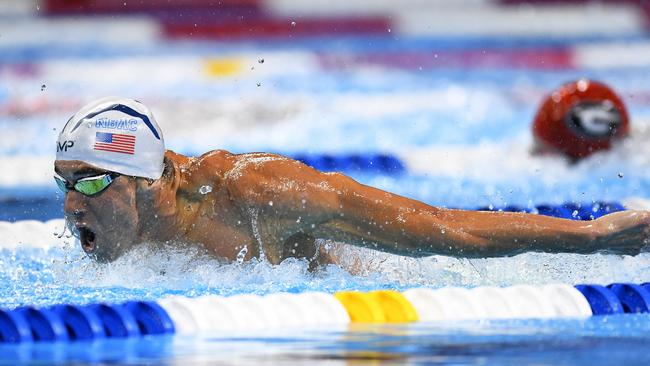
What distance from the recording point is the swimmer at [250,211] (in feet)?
10.6

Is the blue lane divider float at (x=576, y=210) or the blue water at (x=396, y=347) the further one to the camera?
the blue lane divider float at (x=576, y=210)

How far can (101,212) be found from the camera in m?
3.23

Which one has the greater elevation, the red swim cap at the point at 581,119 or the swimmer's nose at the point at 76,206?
the red swim cap at the point at 581,119

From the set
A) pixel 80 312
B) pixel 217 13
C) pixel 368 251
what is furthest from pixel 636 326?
pixel 217 13

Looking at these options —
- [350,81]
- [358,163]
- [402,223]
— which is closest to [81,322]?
[402,223]

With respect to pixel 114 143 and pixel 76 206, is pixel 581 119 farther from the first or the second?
pixel 76 206

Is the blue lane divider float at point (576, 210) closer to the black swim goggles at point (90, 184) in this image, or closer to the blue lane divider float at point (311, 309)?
the blue lane divider float at point (311, 309)

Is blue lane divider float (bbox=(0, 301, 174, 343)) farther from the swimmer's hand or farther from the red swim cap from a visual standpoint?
the red swim cap

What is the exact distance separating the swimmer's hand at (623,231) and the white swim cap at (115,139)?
1256mm

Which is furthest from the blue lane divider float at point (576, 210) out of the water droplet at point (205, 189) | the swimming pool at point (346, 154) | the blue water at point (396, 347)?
the water droplet at point (205, 189)

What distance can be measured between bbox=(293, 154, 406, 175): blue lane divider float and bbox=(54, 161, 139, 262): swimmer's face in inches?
126

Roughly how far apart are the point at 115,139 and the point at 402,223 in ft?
2.74

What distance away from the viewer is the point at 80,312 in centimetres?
283

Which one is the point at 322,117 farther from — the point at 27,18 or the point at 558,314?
the point at 558,314
